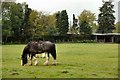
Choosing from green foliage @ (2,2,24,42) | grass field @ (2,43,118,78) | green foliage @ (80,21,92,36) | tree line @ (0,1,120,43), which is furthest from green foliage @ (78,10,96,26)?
grass field @ (2,43,118,78)

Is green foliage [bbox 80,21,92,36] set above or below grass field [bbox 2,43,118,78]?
above

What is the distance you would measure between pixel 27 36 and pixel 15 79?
67.6 m

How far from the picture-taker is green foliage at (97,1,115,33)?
324 feet

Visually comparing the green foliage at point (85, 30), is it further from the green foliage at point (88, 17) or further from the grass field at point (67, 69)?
the grass field at point (67, 69)

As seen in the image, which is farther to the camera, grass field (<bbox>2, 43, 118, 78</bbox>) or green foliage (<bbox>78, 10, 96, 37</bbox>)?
green foliage (<bbox>78, 10, 96, 37</bbox>)

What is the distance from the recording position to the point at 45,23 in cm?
9769

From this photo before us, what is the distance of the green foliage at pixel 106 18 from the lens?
9888cm

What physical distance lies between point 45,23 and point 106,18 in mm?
18098

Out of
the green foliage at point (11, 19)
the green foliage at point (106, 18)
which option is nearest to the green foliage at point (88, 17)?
the green foliage at point (106, 18)

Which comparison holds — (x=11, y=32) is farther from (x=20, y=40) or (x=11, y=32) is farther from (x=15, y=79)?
(x=15, y=79)

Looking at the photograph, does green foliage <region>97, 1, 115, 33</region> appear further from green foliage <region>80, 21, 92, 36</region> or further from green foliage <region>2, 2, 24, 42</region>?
green foliage <region>2, 2, 24, 42</region>

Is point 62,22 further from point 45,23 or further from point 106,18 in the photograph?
point 106,18

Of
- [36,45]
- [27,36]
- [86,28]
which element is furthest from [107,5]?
[36,45]

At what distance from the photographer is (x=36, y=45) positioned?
19375 mm
